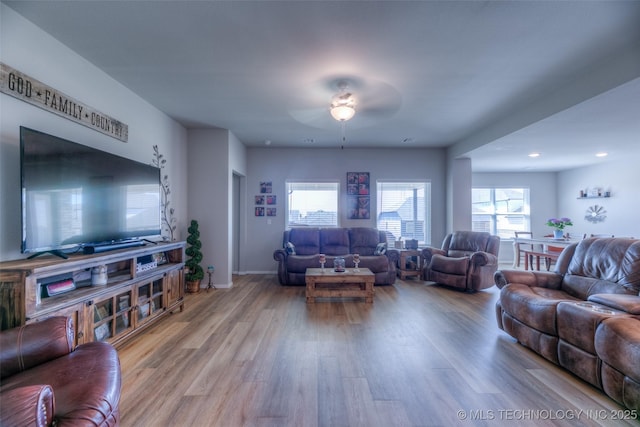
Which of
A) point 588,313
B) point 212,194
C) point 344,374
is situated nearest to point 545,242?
point 588,313

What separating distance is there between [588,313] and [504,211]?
591cm

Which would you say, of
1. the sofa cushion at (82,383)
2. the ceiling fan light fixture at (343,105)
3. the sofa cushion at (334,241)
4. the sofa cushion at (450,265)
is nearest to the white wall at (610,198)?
the sofa cushion at (450,265)

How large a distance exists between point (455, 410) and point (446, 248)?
3.88m

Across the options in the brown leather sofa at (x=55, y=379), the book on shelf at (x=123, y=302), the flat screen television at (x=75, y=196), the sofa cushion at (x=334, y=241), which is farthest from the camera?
the sofa cushion at (x=334, y=241)

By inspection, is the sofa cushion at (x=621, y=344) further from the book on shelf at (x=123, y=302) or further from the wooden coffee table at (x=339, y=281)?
the book on shelf at (x=123, y=302)

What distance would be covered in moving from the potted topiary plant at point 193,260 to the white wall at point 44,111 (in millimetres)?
1266

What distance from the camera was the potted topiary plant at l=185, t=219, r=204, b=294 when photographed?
4.10 meters

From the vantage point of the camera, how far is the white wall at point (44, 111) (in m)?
1.88

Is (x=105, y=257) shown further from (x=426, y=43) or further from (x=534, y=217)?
(x=534, y=217)

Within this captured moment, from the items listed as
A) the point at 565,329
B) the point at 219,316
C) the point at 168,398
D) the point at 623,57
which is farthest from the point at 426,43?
the point at 219,316

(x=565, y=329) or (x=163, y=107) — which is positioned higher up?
(x=163, y=107)

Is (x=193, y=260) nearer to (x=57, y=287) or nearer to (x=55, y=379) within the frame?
(x=57, y=287)

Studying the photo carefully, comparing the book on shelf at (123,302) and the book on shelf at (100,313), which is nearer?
the book on shelf at (100,313)

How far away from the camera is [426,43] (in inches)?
86.2
